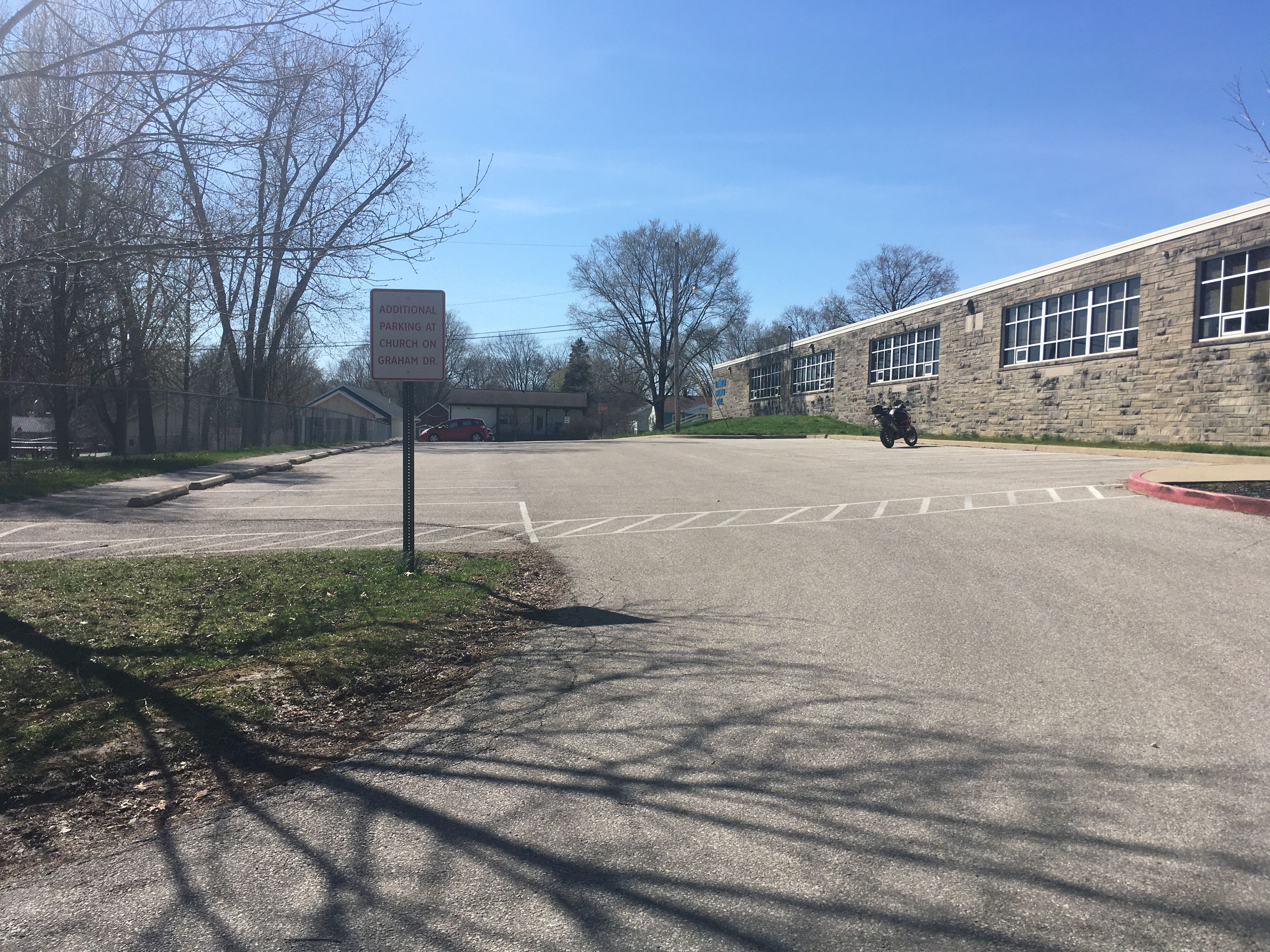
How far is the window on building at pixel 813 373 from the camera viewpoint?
5200cm

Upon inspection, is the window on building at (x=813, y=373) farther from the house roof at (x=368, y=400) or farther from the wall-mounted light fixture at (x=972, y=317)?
the house roof at (x=368, y=400)

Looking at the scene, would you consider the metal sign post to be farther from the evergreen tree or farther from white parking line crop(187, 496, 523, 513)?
the evergreen tree

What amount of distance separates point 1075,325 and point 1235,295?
6960 millimetres

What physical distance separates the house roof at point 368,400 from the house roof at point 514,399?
731 centimetres

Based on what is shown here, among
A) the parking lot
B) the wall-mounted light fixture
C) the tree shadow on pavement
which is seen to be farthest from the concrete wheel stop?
the wall-mounted light fixture

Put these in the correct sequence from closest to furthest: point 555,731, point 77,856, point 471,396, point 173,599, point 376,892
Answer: point 376,892 → point 77,856 → point 555,731 → point 173,599 → point 471,396

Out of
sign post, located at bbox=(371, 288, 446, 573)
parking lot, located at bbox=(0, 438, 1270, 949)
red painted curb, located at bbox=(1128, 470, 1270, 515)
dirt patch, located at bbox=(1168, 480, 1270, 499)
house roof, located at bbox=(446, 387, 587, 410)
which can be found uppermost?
house roof, located at bbox=(446, 387, 587, 410)

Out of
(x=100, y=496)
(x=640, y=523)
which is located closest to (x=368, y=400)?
(x=100, y=496)

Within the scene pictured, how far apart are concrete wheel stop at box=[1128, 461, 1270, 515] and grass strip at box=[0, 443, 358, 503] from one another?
18092mm

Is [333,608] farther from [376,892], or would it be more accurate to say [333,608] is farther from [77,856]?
[376,892]

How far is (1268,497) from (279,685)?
41.2 feet

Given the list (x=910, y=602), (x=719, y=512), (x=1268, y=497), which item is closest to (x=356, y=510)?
(x=719, y=512)

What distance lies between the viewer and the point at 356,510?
46.9ft

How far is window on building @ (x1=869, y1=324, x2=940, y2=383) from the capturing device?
130 ft
